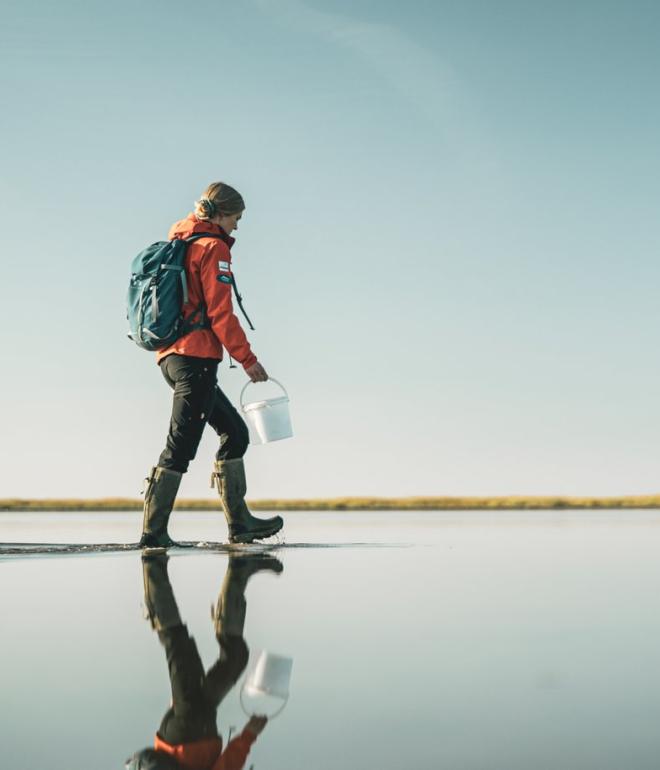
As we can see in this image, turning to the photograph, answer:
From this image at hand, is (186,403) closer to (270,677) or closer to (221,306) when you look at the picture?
(221,306)

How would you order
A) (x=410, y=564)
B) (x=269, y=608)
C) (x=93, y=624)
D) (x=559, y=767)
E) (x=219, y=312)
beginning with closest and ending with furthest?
(x=559, y=767) < (x=93, y=624) < (x=269, y=608) < (x=410, y=564) < (x=219, y=312)

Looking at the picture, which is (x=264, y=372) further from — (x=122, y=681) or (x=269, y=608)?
(x=122, y=681)

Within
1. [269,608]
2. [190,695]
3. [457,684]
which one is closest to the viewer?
[190,695]

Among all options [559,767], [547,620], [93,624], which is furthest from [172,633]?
[559,767]

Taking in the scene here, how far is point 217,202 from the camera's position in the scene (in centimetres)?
681

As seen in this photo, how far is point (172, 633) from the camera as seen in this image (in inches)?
130

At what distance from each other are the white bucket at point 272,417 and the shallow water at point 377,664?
5.13ft

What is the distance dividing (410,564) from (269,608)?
2.24m

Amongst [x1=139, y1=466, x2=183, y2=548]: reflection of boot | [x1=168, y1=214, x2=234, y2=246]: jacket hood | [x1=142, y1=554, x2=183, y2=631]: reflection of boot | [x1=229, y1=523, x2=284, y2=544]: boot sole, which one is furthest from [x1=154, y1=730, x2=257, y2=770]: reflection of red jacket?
[x1=229, y1=523, x2=284, y2=544]: boot sole

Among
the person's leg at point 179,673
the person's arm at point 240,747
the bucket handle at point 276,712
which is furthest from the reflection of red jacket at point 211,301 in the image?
the person's arm at point 240,747

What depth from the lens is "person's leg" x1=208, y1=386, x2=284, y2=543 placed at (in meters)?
7.23

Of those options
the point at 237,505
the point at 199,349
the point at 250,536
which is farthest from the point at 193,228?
the point at 250,536

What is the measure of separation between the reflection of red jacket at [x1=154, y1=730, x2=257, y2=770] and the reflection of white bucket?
0.20m

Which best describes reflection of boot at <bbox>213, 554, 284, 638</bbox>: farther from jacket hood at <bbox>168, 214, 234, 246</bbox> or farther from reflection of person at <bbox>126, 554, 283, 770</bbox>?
jacket hood at <bbox>168, 214, 234, 246</bbox>
